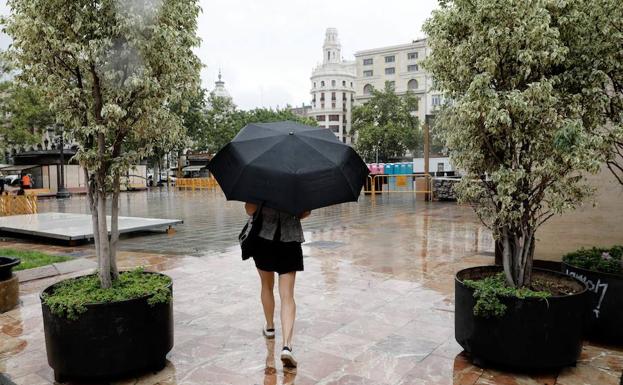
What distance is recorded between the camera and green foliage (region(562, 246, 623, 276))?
4.57 meters

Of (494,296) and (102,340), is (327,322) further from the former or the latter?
(102,340)

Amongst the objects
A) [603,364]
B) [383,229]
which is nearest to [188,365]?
[603,364]

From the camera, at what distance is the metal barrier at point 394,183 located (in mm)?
22328

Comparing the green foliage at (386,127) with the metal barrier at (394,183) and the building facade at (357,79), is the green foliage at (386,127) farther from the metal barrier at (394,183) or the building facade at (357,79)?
the metal barrier at (394,183)

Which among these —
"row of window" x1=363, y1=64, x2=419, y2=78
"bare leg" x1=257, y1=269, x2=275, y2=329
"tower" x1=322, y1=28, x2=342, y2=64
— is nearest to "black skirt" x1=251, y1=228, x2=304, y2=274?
"bare leg" x1=257, y1=269, x2=275, y2=329

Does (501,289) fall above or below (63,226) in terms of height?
above

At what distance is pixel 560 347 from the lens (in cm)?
363

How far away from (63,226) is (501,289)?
10553 millimetres

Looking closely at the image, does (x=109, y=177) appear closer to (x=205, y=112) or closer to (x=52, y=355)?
(x=52, y=355)

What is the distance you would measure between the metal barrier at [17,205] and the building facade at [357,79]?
66.6 metres

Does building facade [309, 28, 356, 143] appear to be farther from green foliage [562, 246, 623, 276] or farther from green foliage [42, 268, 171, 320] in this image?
green foliage [42, 268, 171, 320]

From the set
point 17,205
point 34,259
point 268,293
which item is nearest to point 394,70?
point 17,205

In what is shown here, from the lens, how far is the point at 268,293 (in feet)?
14.3

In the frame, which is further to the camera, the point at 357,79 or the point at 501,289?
the point at 357,79
